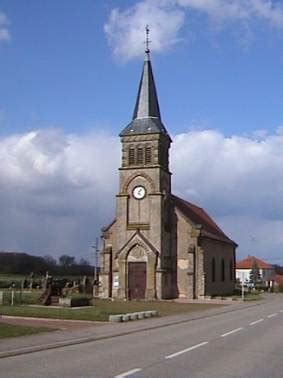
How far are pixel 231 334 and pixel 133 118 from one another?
1540 inches

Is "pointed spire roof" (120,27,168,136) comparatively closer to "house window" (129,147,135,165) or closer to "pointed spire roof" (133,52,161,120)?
"pointed spire roof" (133,52,161,120)

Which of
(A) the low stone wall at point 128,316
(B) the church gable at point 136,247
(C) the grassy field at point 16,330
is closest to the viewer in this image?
(C) the grassy field at point 16,330

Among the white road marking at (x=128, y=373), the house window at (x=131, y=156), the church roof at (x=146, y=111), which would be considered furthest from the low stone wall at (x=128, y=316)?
the church roof at (x=146, y=111)

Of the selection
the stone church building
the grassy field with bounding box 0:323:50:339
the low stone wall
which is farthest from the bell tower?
the grassy field with bounding box 0:323:50:339

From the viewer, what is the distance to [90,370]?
1193 cm

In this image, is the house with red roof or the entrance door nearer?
the entrance door

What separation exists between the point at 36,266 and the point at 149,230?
9371 centimetres

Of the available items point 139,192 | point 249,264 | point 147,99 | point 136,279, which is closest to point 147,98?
point 147,99

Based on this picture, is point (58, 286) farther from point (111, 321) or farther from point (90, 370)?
point (90, 370)

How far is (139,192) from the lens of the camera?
5597 cm

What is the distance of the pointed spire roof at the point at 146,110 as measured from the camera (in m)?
56.4

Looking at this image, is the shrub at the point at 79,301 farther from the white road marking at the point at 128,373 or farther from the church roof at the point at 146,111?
the white road marking at the point at 128,373

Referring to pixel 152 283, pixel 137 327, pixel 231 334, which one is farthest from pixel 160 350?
pixel 152 283

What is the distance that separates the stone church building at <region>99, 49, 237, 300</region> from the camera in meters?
54.6
